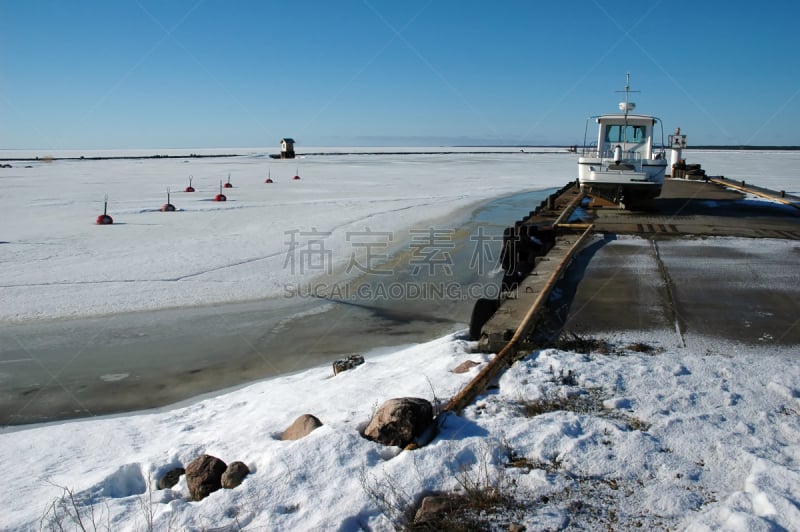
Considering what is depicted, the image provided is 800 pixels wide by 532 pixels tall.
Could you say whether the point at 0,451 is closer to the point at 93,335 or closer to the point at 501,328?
the point at 93,335

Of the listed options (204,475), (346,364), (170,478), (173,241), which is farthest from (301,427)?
(173,241)

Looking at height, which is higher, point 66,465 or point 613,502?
point 613,502

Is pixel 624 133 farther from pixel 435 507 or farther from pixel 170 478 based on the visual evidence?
pixel 170 478

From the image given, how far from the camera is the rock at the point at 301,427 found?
14.1ft

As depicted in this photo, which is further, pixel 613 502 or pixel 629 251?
pixel 629 251

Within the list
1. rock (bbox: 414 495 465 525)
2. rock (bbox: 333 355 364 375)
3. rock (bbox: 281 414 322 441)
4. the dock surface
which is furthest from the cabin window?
rock (bbox: 414 495 465 525)

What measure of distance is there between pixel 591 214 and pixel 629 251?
4.48 metres

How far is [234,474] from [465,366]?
2328 millimetres

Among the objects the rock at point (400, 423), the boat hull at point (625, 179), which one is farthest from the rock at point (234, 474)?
the boat hull at point (625, 179)

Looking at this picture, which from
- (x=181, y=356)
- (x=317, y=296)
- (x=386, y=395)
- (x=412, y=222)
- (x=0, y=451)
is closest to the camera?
(x=0, y=451)

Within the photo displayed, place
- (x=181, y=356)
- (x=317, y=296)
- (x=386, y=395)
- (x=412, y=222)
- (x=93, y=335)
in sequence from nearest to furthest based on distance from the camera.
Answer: (x=386, y=395) → (x=181, y=356) → (x=93, y=335) → (x=317, y=296) → (x=412, y=222)

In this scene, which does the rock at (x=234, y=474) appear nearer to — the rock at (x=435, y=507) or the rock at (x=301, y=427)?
the rock at (x=301, y=427)

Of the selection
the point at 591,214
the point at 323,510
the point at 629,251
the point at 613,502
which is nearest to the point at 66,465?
the point at 323,510

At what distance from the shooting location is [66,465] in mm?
4492
